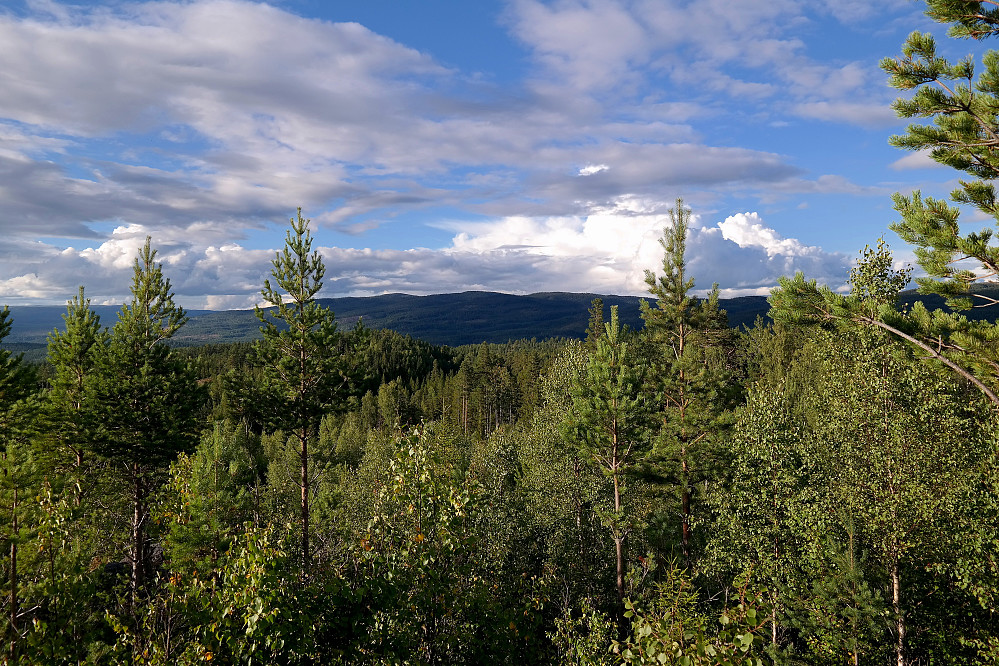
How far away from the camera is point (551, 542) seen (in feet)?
86.5

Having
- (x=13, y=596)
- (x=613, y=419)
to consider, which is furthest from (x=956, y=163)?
(x=13, y=596)

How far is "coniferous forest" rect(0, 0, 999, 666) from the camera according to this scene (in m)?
8.09

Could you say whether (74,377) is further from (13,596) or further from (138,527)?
(13,596)

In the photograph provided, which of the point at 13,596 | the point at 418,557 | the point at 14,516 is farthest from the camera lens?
the point at 14,516

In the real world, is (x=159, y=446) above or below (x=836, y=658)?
above

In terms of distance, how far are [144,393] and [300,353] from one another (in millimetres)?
9297

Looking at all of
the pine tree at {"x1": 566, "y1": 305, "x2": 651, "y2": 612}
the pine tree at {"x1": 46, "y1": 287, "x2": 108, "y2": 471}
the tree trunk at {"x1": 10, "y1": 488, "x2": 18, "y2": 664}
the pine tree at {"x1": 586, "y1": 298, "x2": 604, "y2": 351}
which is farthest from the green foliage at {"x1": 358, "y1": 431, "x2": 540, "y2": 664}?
the pine tree at {"x1": 586, "y1": 298, "x2": 604, "y2": 351}

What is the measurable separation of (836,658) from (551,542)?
12796 millimetres

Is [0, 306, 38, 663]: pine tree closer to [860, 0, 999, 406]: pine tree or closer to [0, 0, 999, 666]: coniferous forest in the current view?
[0, 0, 999, 666]: coniferous forest

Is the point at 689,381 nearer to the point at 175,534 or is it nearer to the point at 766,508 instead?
the point at 766,508

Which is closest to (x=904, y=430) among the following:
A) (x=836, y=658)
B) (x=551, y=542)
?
(x=836, y=658)

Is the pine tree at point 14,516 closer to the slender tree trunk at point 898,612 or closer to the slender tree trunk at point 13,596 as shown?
the slender tree trunk at point 13,596

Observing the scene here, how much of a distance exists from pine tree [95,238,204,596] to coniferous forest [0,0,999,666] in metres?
0.12

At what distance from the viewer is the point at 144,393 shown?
74.2 ft
